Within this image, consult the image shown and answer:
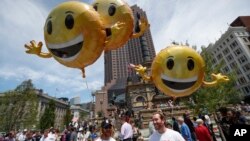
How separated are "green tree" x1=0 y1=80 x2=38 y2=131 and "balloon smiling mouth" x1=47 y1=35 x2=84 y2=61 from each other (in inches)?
1324

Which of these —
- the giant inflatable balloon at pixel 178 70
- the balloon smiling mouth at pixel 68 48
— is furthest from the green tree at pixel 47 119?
the balloon smiling mouth at pixel 68 48

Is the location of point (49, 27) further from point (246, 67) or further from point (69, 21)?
point (246, 67)

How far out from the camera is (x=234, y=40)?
59.1 metres

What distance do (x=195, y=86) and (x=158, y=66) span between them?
1473 millimetres

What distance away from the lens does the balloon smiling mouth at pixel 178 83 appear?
280 inches

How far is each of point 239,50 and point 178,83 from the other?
5962cm

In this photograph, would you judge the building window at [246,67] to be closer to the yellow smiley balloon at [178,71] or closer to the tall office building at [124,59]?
the yellow smiley balloon at [178,71]

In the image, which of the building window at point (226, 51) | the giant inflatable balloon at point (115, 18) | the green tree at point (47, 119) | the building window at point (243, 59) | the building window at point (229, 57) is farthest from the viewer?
the building window at point (226, 51)

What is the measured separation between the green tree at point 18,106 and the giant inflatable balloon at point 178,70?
33177mm

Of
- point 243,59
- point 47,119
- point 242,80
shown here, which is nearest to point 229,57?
point 243,59

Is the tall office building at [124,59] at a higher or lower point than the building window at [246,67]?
higher

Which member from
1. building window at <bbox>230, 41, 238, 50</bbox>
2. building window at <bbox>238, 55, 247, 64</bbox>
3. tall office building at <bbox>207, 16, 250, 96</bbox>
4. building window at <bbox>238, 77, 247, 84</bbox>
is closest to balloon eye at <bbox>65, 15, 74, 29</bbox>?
tall office building at <bbox>207, 16, 250, 96</bbox>

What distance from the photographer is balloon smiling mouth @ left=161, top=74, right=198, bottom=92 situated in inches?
280

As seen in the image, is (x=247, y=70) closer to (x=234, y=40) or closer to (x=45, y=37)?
(x=234, y=40)
